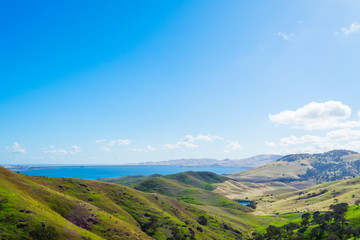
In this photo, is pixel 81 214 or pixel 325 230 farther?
pixel 325 230

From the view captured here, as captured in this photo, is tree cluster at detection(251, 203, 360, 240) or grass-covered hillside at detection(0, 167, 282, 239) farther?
tree cluster at detection(251, 203, 360, 240)

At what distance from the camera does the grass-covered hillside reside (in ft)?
172

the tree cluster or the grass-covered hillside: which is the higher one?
the grass-covered hillside

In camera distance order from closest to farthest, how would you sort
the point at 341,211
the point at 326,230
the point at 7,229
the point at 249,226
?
1. the point at 7,229
2. the point at 326,230
3. the point at 341,211
4. the point at 249,226

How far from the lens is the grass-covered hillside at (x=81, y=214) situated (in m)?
52.5

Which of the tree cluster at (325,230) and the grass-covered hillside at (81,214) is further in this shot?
the tree cluster at (325,230)

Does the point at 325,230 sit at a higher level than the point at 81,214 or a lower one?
lower

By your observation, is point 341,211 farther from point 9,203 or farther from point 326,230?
point 9,203

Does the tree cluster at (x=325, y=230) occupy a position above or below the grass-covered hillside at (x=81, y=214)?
below

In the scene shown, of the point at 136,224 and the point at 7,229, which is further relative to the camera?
the point at 136,224

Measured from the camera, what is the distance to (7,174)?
247ft

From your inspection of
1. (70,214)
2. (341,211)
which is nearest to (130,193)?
(70,214)

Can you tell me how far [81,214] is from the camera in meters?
75.6

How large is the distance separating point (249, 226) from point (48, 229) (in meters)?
164
